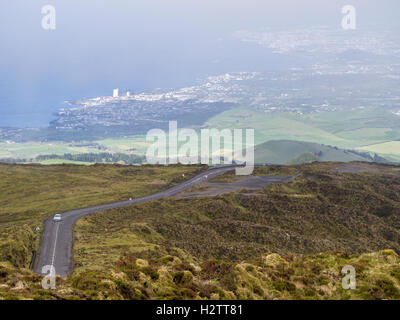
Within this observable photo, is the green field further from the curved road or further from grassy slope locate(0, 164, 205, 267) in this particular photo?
the curved road

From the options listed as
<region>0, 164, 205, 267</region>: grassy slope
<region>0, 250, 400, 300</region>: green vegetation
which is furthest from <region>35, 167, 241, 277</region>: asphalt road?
<region>0, 250, 400, 300</region>: green vegetation

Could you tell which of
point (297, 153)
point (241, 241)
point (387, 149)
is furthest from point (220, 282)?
point (387, 149)

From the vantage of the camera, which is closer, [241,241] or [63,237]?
[63,237]

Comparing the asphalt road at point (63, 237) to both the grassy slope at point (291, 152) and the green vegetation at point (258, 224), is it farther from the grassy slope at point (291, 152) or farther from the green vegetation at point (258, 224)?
the grassy slope at point (291, 152)

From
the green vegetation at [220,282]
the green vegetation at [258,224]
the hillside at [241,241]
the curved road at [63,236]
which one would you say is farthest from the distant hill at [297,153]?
the green vegetation at [220,282]

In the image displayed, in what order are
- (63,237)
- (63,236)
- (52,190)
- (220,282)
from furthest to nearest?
(52,190) < (63,236) < (63,237) < (220,282)

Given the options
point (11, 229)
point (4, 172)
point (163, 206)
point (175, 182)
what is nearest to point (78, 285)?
point (11, 229)

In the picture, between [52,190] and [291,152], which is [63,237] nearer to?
[52,190]
